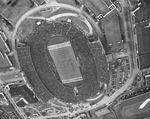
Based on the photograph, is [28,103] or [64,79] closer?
[64,79]

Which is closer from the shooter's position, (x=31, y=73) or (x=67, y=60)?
(x=67, y=60)

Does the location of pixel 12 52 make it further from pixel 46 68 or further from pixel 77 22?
pixel 77 22

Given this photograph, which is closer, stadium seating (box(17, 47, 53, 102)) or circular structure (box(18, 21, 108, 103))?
circular structure (box(18, 21, 108, 103))

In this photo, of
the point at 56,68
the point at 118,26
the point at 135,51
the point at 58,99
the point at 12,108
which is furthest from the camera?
the point at 12,108

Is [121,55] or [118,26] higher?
[118,26]

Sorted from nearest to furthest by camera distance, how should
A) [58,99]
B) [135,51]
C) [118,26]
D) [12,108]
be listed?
1. [118,26]
2. [135,51]
3. [58,99]
4. [12,108]

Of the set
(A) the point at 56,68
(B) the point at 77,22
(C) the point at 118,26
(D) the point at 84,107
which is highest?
(B) the point at 77,22

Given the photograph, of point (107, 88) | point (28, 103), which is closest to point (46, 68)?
point (28, 103)

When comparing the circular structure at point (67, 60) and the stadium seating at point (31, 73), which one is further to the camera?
the stadium seating at point (31, 73)
